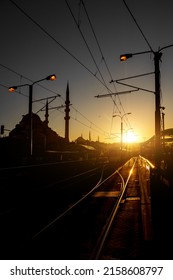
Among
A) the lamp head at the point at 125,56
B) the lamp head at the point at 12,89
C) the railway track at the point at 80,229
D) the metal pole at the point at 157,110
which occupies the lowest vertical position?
the railway track at the point at 80,229

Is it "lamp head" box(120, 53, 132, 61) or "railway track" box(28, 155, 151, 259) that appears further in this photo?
"lamp head" box(120, 53, 132, 61)

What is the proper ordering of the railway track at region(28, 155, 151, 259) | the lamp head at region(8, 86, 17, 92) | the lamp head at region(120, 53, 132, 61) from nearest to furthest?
the railway track at region(28, 155, 151, 259), the lamp head at region(120, 53, 132, 61), the lamp head at region(8, 86, 17, 92)

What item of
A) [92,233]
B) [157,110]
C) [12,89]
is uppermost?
[12,89]

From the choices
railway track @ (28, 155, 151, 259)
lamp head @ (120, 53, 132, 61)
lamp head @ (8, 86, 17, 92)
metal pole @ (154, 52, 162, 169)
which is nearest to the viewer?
railway track @ (28, 155, 151, 259)

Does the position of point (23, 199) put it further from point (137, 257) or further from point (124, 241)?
point (137, 257)

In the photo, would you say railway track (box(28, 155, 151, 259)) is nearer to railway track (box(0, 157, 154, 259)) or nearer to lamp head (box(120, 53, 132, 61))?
railway track (box(0, 157, 154, 259))

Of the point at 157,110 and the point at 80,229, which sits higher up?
the point at 157,110

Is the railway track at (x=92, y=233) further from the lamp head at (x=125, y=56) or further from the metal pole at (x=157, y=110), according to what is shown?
the lamp head at (x=125, y=56)

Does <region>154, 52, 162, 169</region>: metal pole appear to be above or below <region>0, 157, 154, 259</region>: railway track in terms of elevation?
above

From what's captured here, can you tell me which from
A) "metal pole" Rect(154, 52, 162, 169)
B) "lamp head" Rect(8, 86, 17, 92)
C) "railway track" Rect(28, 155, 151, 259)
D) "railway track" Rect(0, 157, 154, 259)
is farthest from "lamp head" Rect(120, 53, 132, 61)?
"lamp head" Rect(8, 86, 17, 92)

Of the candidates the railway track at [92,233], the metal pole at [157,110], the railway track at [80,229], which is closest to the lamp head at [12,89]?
the railway track at [80,229]

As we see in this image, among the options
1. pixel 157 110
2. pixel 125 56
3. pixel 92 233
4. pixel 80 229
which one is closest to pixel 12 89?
pixel 125 56

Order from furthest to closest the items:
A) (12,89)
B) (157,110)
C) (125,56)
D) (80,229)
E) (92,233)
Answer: (12,89)
(125,56)
(157,110)
(80,229)
(92,233)

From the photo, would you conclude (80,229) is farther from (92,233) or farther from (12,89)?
(12,89)
